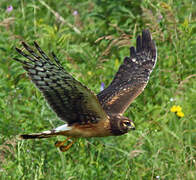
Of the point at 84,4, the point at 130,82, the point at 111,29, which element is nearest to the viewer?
the point at 130,82

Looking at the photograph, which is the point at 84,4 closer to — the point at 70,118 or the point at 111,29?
the point at 111,29

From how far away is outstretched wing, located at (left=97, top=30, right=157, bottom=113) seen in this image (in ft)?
21.0

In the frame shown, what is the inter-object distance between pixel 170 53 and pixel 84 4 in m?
2.15

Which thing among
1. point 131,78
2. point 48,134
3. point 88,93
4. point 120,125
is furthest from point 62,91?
point 131,78

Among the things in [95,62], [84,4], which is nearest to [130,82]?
[95,62]

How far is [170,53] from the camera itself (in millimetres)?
7617

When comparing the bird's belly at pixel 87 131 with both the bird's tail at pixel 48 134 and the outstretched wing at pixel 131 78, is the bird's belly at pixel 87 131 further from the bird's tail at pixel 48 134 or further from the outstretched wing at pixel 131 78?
the outstretched wing at pixel 131 78

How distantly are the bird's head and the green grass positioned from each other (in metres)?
0.15

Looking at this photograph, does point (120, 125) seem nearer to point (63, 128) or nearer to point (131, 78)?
point (63, 128)

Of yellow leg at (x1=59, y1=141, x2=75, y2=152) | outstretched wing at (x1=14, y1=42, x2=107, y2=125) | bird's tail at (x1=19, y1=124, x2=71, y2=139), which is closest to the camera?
outstretched wing at (x1=14, y1=42, x2=107, y2=125)

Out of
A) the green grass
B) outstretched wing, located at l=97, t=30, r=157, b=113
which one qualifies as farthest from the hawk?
the green grass

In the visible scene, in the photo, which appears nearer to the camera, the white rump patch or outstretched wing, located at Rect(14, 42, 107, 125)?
outstretched wing, located at Rect(14, 42, 107, 125)

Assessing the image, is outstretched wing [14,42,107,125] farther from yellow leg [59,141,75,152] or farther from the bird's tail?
yellow leg [59,141,75,152]

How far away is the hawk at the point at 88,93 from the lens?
5180 millimetres
